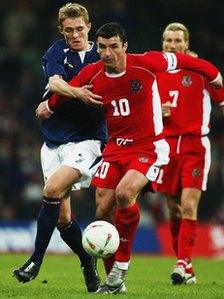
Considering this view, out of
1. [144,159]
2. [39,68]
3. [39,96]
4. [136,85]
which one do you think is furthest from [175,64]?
[39,68]

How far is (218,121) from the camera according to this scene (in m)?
19.8

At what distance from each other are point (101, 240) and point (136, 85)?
1.40 meters

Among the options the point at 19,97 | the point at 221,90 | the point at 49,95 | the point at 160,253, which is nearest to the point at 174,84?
the point at 221,90

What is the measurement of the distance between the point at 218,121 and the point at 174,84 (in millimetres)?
9259

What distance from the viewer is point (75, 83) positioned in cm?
852

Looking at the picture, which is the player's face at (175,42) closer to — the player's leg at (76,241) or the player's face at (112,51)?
the player's face at (112,51)

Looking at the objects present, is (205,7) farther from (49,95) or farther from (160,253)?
(49,95)

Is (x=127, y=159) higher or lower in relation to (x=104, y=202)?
higher

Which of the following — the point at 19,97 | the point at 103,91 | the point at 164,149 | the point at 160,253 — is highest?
the point at 103,91

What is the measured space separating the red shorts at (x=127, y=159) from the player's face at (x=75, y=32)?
926mm

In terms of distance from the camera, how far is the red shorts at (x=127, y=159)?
8.53 metres

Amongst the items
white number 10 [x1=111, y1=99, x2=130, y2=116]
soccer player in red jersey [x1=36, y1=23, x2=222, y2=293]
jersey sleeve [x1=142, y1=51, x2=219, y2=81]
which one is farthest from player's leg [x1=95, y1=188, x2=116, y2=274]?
jersey sleeve [x1=142, y1=51, x2=219, y2=81]

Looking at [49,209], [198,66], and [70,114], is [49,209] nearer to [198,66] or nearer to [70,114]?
[70,114]

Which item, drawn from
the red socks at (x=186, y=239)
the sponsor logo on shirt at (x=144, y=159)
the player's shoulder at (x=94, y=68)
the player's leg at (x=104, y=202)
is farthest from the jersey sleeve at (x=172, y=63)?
the red socks at (x=186, y=239)
